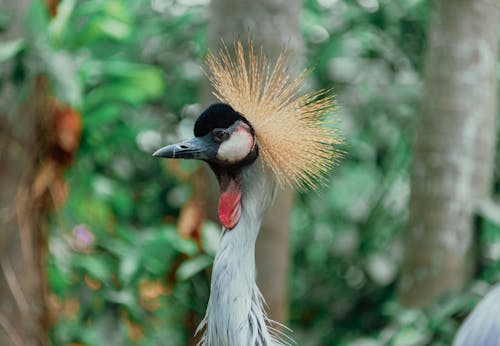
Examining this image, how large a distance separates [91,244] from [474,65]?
4.87 feet

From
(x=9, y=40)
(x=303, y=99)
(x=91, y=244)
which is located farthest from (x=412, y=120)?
(x=303, y=99)

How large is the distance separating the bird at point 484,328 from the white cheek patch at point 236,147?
0.53 meters

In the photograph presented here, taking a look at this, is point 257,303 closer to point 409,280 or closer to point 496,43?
point 409,280

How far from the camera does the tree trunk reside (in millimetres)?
2225

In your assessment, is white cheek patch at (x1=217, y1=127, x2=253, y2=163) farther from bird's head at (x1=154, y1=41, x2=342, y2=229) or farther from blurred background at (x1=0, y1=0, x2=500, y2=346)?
blurred background at (x1=0, y1=0, x2=500, y2=346)

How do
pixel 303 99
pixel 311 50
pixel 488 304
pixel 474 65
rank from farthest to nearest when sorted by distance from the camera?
pixel 311 50, pixel 474 65, pixel 303 99, pixel 488 304

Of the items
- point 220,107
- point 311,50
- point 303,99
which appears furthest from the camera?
point 311,50

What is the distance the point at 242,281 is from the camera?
1598 millimetres

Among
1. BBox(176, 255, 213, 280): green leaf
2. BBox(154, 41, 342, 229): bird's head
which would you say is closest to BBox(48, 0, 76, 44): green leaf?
BBox(176, 255, 213, 280): green leaf

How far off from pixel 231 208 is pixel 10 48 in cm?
113

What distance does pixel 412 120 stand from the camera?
400 cm

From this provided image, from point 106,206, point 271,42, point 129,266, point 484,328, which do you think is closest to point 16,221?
point 129,266

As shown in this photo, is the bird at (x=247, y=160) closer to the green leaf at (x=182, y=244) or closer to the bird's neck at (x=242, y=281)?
the bird's neck at (x=242, y=281)

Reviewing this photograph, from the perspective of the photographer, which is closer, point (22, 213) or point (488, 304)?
point (488, 304)
